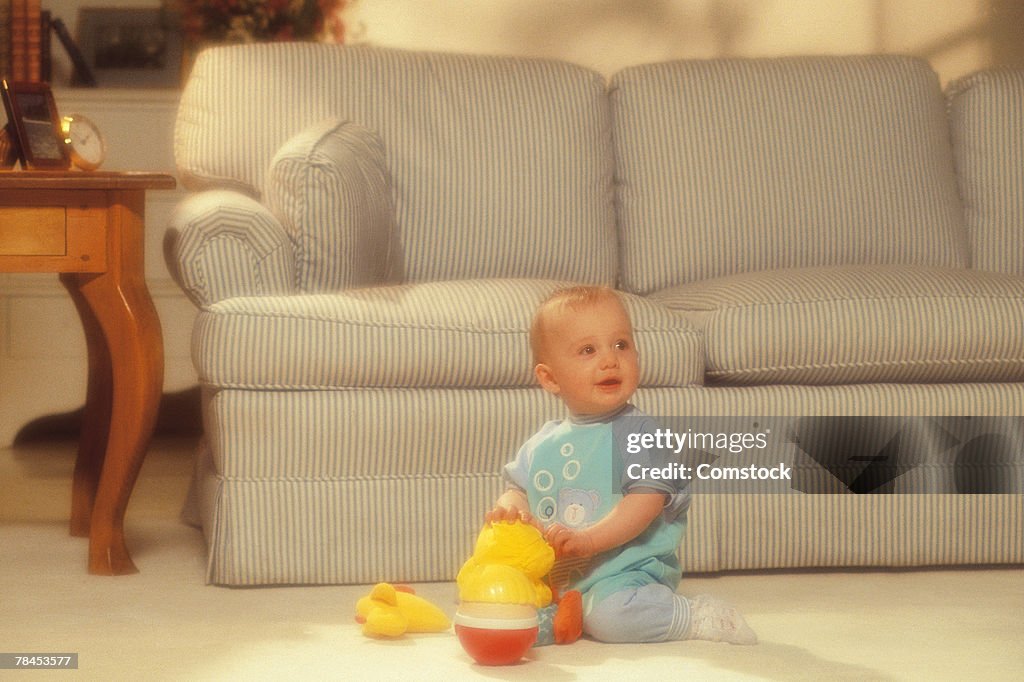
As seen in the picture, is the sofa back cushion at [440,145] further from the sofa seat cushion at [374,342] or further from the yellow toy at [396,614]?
the yellow toy at [396,614]

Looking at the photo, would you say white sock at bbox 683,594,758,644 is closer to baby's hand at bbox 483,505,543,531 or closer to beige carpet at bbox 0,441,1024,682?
beige carpet at bbox 0,441,1024,682

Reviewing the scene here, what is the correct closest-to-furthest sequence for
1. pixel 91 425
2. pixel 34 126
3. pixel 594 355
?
pixel 594 355 → pixel 34 126 → pixel 91 425

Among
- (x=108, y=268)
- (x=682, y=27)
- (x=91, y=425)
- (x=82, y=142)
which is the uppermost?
(x=682, y=27)

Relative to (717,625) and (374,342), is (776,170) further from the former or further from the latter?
(717,625)

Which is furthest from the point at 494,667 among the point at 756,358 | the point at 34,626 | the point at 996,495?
the point at 996,495

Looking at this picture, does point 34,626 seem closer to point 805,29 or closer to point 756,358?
point 756,358

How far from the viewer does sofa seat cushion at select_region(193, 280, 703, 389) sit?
1874 millimetres

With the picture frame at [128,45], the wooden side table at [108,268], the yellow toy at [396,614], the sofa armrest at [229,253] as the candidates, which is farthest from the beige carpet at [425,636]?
the picture frame at [128,45]

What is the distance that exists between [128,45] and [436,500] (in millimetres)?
2276

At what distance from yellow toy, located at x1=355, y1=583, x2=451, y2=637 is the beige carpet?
17mm

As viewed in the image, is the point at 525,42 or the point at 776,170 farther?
the point at 525,42

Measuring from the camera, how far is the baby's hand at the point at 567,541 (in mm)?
1523

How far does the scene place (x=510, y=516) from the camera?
1.50 meters

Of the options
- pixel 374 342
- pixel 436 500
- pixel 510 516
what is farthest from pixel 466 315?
pixel 510 516
